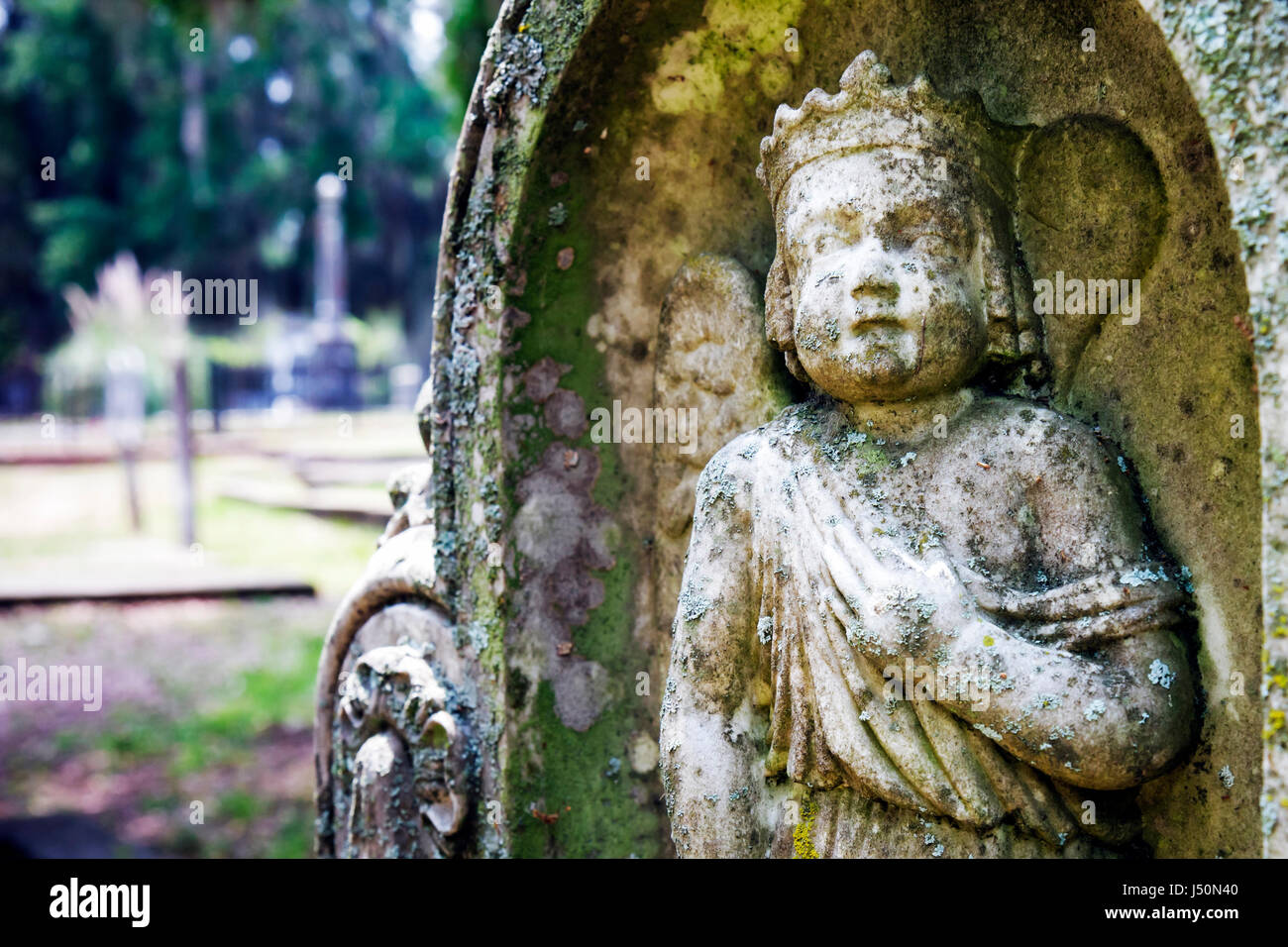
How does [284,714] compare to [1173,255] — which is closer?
[1173,255]

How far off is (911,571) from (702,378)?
0.79 m

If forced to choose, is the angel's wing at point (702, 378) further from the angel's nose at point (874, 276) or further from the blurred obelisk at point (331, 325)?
the blurred obelisk at point (331, 325)

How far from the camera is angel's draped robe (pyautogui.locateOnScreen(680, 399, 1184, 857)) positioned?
6.10 ft

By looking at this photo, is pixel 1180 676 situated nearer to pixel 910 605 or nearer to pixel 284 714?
pixel 910 605

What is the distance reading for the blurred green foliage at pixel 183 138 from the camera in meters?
20.9

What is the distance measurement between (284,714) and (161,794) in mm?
1121

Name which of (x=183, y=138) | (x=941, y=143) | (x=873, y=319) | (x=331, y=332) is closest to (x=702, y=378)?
(x=873, y=319)

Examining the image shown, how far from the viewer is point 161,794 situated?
5.88 m

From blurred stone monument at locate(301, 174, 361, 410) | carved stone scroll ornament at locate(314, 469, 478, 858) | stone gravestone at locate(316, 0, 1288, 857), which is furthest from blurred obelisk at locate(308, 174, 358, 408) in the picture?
stone gravestone at locate(316, 0, 1288, 857)

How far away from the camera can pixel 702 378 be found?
2.55 m

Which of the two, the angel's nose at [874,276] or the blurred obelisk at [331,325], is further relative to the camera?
the blurred obelisk at [331,325]

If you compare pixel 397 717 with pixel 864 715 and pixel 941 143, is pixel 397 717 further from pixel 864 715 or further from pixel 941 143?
pixel 941 143

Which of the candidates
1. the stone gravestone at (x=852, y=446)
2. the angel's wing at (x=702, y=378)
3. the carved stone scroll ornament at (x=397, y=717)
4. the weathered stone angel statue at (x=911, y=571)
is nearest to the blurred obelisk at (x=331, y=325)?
the carved stone scroll ornament at (x=397, y=717)
